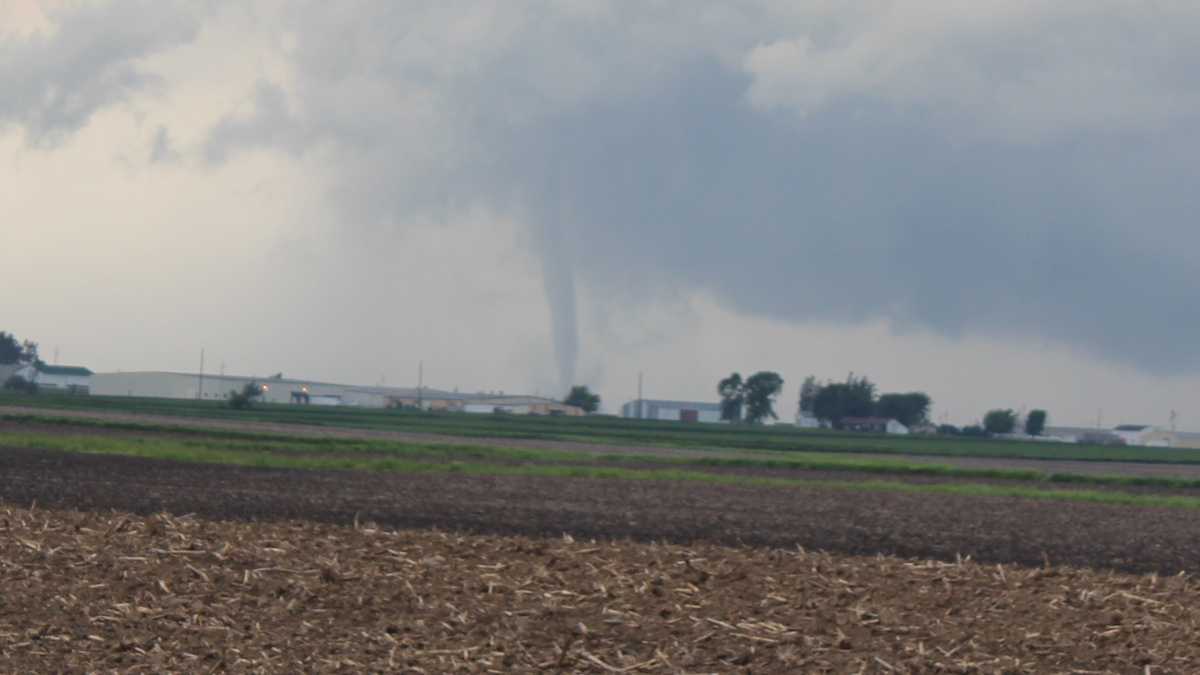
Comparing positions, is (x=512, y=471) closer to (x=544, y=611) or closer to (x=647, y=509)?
(x=647, y=509)

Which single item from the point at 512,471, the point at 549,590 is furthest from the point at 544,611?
the point at 512,471

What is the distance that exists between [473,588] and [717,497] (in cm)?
2334

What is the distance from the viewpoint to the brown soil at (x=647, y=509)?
2762cm

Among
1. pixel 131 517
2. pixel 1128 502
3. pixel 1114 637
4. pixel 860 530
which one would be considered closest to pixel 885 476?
pixel 1128 502

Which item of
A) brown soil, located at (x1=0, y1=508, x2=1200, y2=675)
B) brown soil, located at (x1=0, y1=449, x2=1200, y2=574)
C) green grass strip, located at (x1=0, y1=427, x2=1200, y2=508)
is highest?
green grass strip, located at (x1=0, y1=427, x2=1200, y2=508)

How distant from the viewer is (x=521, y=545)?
830 inches

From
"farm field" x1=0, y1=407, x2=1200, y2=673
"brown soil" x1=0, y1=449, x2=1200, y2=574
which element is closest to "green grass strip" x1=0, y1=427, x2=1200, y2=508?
"brown soil" x1=0, y1=449, x2=1200, y2=574

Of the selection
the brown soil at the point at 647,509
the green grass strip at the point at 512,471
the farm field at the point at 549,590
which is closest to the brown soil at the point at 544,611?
the farm field at the point at 549,590

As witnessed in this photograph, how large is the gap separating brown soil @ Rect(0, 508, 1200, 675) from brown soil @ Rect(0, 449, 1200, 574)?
605 centimetres

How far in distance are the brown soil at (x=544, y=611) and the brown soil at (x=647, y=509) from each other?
6.05m

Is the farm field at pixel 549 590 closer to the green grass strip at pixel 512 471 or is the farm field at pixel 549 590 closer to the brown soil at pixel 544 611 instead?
the brown soil at pixel 544 611

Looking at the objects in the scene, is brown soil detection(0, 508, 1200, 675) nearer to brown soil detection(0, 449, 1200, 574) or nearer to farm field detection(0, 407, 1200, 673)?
farm field detection(0, 407, 1200, 673)

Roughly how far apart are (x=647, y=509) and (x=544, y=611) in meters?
17.7

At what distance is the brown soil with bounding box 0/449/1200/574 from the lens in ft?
90.6
